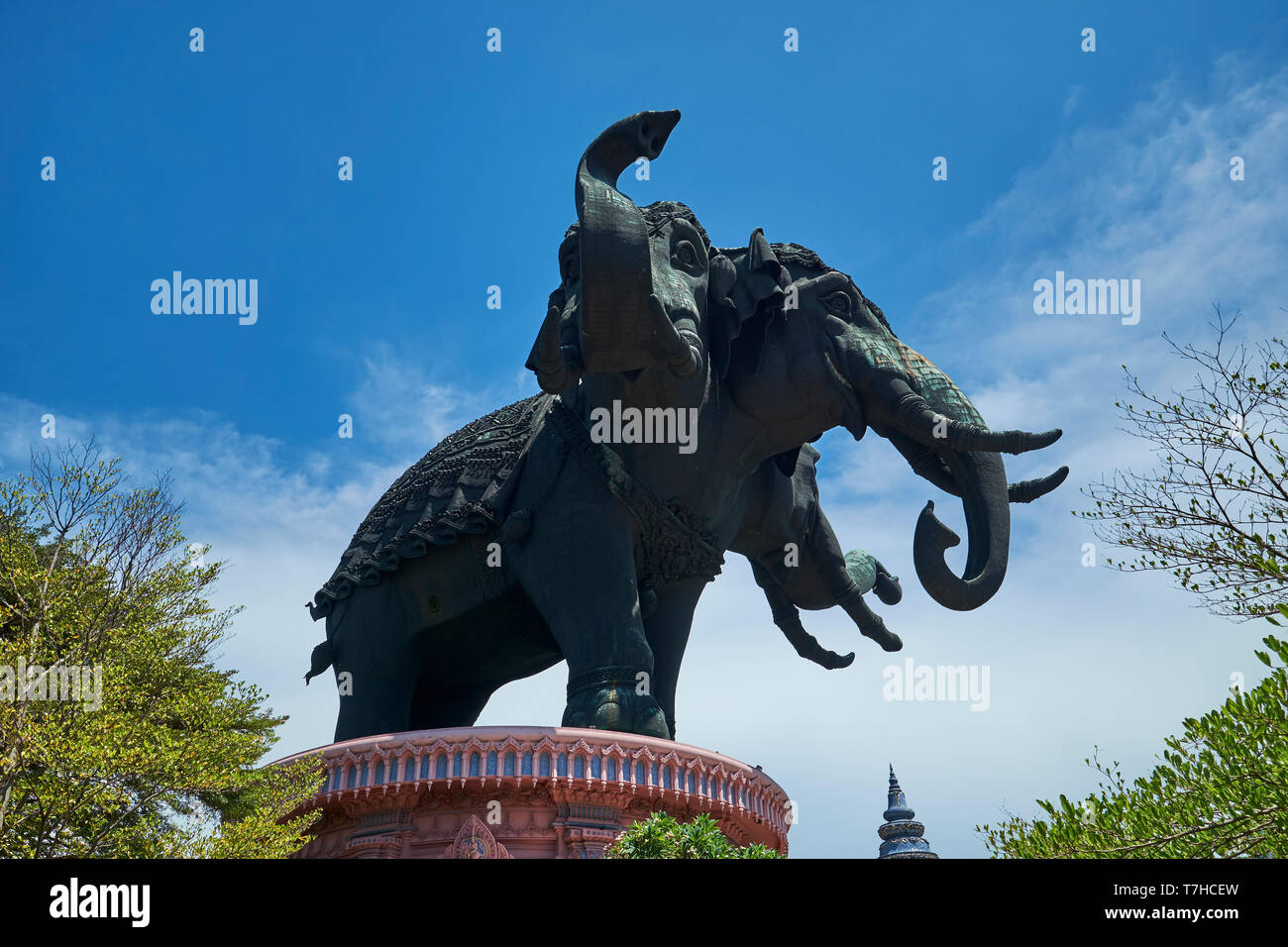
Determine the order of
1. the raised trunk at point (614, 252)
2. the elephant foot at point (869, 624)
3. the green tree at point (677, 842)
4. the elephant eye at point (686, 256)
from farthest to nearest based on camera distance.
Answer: the elephant foot at point (869, 624), the elephant eye at point (686, 256), the raised trunk at point (614, 252), the green tree at point (677, 842)

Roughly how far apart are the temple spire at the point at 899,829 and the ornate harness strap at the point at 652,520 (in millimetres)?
22174

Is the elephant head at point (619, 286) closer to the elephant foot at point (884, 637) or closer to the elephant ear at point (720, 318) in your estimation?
the elephant ear at point (720, 318)

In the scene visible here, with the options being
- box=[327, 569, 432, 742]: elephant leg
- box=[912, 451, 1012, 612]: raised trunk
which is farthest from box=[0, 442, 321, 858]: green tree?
box=[912, 451, 1012, 612]: raised trunk

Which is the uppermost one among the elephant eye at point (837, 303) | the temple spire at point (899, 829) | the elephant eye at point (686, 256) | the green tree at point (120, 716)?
the elephant eye at point (686, 256)

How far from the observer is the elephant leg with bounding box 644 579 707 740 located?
42.7 feet

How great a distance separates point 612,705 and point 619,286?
3.35m

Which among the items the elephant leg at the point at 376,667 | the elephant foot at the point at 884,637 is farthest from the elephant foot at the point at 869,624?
the elephant leg at the point at 376,667

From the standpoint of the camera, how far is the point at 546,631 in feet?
42.4

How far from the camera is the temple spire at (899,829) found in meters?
33.5

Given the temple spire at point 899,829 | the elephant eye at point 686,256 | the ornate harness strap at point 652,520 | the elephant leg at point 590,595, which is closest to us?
the elephant leg at point 590,595
